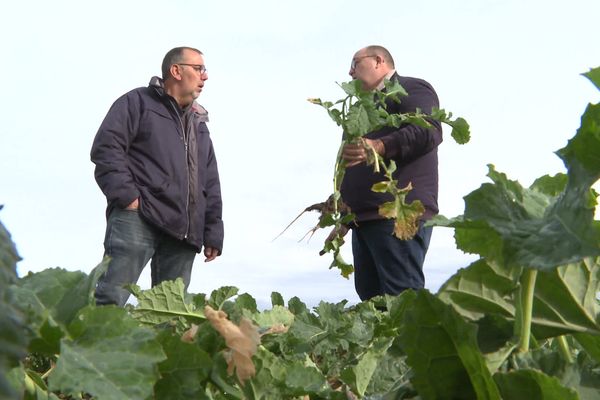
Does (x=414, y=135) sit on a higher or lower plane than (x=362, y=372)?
higher

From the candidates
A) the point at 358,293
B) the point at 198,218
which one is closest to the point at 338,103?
the point at 358,293

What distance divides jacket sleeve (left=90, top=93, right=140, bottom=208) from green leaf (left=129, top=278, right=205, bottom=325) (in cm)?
454

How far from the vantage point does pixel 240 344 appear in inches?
37.5

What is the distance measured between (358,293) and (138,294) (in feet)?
15.3

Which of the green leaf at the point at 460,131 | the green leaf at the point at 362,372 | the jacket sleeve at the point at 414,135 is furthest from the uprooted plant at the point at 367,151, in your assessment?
the green leaf at the point at 362,372

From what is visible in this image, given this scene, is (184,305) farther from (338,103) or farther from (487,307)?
(338,103)

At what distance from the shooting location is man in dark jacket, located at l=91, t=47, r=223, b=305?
620 cm

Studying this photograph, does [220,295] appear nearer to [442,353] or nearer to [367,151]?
[442,353]

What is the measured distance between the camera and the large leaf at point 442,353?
0.85m

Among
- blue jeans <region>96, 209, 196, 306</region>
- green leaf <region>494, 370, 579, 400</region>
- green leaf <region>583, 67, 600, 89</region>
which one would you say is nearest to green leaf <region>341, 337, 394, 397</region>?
green leaf <region>494, 370, 579, 400</region>

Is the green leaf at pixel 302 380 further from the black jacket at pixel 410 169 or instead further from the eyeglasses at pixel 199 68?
the eyeglasses at pixel 199 68

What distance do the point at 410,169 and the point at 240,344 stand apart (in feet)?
15.6

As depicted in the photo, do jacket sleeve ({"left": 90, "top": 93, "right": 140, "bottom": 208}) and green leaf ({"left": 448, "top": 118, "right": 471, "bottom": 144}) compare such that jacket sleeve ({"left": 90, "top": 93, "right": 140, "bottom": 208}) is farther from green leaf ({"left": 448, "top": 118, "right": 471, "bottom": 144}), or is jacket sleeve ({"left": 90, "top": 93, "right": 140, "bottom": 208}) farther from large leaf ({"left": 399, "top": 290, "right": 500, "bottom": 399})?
large leaf ({"left": 399, "top": 290, "right": 500, "bottom": 399})

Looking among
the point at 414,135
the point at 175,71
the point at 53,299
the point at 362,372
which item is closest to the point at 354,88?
the point at 414,135
